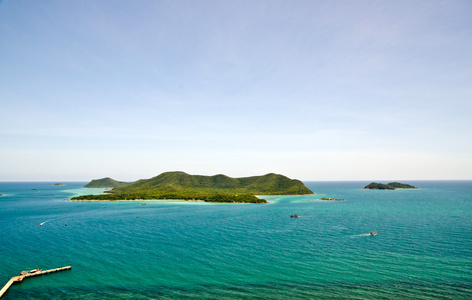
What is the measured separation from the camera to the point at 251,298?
130ft

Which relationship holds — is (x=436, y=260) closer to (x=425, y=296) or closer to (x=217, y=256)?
(x=425, y=296)

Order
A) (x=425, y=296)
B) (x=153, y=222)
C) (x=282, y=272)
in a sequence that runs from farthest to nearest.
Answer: (x=153, y=222) < (x=282, y=272) < (x=425, y=296)

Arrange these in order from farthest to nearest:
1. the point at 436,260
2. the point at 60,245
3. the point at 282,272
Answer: the point at 60,245 < the point at 436,260 < the point at 282,272

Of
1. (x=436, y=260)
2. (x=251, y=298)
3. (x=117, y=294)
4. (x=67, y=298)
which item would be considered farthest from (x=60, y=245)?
(x=436, y=260)

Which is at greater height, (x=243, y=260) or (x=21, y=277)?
(x=21, y=277)

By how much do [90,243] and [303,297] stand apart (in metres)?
63.8

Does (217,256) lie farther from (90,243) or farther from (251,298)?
(90,243)

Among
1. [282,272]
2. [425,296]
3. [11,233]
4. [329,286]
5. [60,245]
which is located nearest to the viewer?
[425,296]

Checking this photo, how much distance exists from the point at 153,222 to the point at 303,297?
82.1m

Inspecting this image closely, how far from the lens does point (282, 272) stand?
164 feet

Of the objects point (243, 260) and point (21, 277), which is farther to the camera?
point (243, 260)

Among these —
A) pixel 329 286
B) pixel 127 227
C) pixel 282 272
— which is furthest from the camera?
pixel 127 227

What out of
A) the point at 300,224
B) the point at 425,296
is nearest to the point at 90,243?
the point at 300,224

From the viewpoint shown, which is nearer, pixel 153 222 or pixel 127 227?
pixel 127 227
